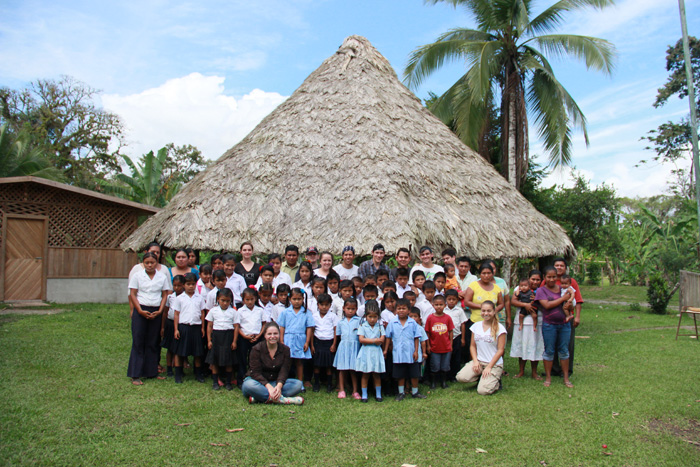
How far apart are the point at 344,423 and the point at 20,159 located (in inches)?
654

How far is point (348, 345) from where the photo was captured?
532 centimetres

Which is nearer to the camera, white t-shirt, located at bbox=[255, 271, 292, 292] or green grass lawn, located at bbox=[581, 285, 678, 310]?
white t-shirt, located at bbox=[255, 271, 292, 292]

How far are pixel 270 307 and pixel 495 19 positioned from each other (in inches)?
455

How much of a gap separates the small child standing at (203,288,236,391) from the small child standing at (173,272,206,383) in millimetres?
274

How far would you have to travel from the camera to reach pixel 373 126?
9.16 m

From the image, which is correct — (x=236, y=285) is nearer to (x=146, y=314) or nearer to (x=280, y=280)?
(x=280, y=280)

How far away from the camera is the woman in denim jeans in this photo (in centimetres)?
572

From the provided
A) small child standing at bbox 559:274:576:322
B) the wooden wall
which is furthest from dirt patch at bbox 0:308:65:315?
small child standing at bbox 559:274:576:322

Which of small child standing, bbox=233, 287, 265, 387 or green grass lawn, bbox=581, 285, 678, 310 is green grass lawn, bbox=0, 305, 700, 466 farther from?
green grass lawn, bbox=581, 285, 678, 310

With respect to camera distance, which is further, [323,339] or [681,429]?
[323,339]

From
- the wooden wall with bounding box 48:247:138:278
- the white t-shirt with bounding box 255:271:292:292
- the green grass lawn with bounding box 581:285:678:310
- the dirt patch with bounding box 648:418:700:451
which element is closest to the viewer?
the dirt patch with bounding box 648:418:700:451

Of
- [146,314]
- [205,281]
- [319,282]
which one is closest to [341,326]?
[319,282]

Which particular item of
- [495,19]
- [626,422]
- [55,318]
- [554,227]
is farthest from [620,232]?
[55,318]

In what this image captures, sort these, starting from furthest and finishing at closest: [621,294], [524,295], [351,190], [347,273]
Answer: [621,294] < [351,190] < [347,273] < [524,295]
